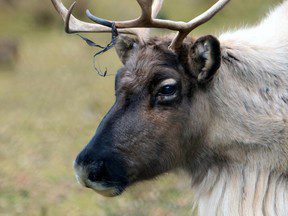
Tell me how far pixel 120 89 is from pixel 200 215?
3.73ft

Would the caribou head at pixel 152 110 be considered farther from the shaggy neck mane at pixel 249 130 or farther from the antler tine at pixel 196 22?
the shaggy neck mane at pixel 249 130

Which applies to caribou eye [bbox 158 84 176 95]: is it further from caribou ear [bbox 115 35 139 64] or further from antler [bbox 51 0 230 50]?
caribou ear [bbox 115 35 139 64]

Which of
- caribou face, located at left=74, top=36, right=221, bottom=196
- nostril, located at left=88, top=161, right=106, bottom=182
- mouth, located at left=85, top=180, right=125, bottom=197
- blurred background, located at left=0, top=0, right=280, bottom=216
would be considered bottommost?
blurred background, located at left=0, top=0, right=280, bottom=216

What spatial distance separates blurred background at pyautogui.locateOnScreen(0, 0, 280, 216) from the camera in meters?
8.29

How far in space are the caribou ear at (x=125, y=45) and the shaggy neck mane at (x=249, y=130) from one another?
0.60 m

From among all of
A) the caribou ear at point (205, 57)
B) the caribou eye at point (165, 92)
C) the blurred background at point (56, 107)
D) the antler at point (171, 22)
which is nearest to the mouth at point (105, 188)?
the blurred background at point (56, 107)

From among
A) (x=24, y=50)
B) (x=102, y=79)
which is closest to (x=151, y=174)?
(x=102, y=79)

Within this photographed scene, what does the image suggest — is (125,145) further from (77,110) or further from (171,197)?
(77,110)

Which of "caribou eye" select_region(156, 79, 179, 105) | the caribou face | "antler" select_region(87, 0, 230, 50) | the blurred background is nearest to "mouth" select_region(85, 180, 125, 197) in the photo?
the caribou face

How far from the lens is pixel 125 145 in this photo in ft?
18.1

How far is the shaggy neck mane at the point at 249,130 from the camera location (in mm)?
5661

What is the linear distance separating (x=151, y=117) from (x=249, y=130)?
0.65m

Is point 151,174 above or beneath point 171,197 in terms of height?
above

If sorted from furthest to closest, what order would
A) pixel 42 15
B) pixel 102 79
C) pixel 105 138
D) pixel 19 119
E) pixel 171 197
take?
pixel 42 15 → pixel 102 79 → pixel 19 119 → pixel 171 197 → pixel 105 138
